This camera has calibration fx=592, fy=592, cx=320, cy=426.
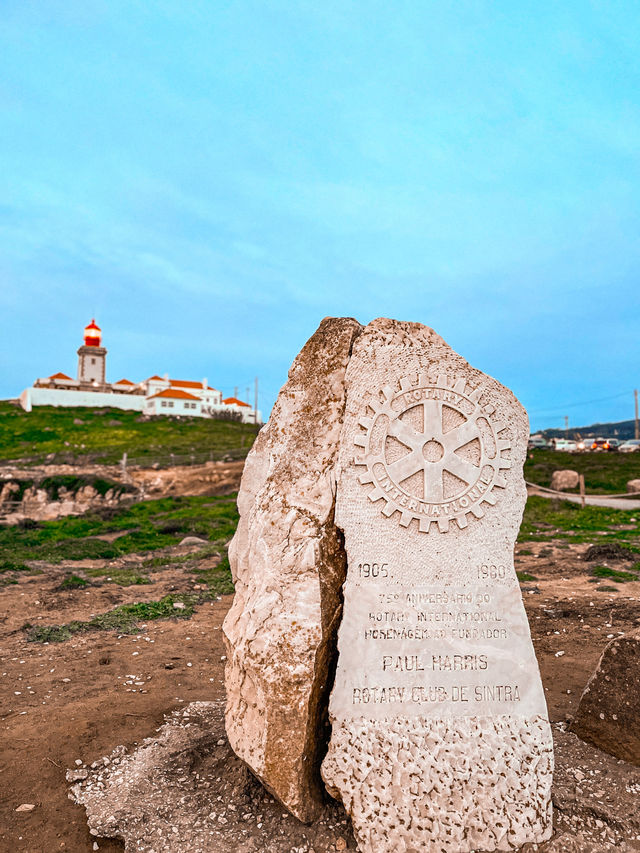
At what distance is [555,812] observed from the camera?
4227 mm

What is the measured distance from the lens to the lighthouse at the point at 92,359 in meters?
72.1

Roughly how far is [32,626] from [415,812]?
7.61 metres

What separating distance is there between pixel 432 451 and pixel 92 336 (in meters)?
75.7

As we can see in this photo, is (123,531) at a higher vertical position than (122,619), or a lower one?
higher

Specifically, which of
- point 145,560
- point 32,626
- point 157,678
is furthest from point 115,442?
point 157,678

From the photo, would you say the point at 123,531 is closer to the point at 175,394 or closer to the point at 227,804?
the point at 227,804

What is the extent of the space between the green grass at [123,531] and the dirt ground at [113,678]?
399cm

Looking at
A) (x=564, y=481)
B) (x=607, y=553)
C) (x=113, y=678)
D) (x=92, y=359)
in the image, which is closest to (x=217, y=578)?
(x=113, y=678)

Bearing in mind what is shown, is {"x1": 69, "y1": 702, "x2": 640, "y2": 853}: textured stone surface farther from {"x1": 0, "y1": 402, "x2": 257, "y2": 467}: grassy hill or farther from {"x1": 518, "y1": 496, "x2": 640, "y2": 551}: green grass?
{"x1": 0, "y1": 402, "x2": 257, "y2": 467}: grassy hill

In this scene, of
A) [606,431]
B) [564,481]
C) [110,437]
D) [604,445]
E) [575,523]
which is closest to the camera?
[575,523]

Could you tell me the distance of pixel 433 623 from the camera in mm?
4211

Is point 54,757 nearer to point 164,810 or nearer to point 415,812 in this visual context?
point 164,810

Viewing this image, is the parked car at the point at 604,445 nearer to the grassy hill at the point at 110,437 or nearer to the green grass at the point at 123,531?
the grassy hill at the point at 110,437

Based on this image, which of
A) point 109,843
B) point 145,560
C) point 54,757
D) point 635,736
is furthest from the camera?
point 145,560
